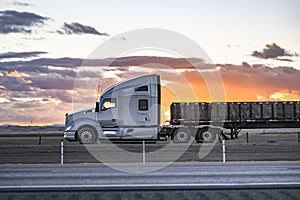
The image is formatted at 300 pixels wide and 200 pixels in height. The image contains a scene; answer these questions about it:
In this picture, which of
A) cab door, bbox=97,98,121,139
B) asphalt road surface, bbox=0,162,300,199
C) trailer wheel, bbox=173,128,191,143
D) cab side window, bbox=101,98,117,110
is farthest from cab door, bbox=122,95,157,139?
asphalt road surface, bbox=0,162,300,199

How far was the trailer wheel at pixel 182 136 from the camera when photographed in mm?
32844

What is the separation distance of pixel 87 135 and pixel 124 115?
7.55ft

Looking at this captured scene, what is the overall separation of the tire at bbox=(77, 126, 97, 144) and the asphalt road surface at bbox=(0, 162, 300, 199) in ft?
41.2

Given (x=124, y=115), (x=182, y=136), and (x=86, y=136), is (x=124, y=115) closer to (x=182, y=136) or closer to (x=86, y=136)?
(x=86, y=136)

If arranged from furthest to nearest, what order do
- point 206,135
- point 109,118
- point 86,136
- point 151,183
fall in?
1. point 206,135
2. point 109,118
3. point 86,136
4. point 151,183

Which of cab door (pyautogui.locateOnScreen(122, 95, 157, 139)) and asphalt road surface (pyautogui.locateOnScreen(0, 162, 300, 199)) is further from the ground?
cab door (pyautogui.locateOnScreen(122, 95, 157, 139))

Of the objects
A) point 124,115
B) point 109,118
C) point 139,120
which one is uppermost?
point 124,115

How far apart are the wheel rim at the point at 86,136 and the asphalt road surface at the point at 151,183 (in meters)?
12.6

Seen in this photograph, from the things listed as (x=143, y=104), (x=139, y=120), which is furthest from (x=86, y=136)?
(x=143, y=104)

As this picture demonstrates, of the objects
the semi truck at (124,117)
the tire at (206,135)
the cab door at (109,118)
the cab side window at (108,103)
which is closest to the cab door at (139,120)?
the semi truck at (124,117)

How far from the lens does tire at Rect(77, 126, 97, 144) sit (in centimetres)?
2950

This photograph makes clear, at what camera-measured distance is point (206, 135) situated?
33.2 meters

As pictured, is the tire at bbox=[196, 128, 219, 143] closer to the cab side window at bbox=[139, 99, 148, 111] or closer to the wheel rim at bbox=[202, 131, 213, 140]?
the wheel rim at bbox=[202, 131, 213, 140]

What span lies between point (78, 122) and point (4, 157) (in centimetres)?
460
